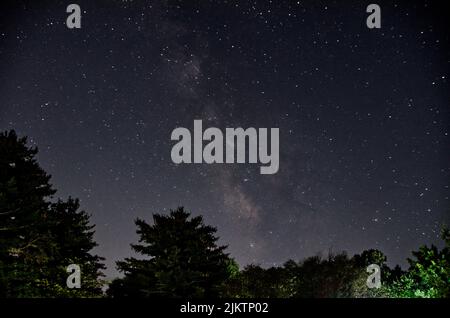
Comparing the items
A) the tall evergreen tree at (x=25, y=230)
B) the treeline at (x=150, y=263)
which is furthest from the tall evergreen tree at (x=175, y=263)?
the tall evergreen tree at (x=25, y=230)

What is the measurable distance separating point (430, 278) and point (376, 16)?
843 cm

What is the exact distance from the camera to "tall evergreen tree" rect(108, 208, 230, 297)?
21578 millimetres

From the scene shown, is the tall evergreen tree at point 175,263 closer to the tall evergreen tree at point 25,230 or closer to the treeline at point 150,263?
the treeline at point 150,263

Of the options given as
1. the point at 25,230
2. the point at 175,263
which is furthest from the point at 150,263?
the point at 25,230

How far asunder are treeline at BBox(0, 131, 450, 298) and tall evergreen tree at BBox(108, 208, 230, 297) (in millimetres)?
50

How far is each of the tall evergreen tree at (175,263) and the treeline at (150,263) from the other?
50 mm

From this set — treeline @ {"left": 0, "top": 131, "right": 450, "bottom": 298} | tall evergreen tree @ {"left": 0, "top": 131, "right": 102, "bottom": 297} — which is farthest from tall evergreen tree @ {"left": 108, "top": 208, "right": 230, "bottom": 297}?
tall evergreen tree @ {"left": 0, "top": 131, "right": 102, "bottom": 297}

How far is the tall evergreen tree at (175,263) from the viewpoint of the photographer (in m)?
21.6

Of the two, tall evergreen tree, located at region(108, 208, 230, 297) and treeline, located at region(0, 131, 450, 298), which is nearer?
treeline, located at region(0, 131, 450, 298)

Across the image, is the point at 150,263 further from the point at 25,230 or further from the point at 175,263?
the point at 25,230

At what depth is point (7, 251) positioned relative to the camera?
17359 millimetres

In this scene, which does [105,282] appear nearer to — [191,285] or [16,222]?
[191,285]

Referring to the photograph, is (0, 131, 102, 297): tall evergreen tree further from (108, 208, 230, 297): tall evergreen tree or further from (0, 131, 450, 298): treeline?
(108, 208, 230, 297): tall evergreen tree
